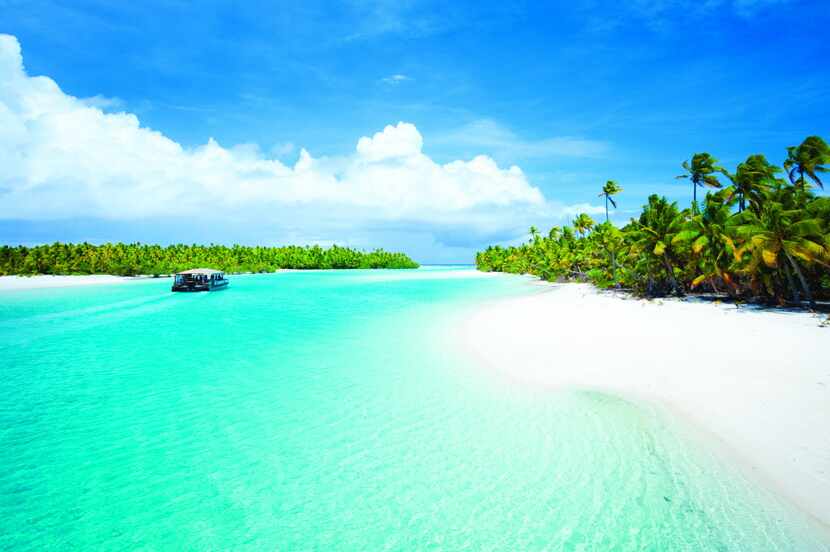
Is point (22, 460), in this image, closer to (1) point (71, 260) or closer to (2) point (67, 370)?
(2) point (67, 370)

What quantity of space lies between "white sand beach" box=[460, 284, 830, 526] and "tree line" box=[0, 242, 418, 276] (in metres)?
80.4

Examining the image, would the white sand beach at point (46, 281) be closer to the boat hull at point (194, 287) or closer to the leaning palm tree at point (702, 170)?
the boat hull at point (194, 287)

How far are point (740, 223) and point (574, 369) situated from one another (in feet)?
57.4

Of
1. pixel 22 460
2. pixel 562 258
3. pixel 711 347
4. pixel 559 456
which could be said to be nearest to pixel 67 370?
pixel 22 460

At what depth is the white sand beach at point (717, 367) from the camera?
659 centimetres

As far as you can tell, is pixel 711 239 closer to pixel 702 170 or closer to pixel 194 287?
pixel 702 170

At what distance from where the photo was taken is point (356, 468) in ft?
23.0

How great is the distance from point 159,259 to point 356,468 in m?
103

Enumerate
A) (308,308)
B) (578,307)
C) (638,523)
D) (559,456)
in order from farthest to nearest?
(308,308) < (578,307) < (559,456) < (638,523)

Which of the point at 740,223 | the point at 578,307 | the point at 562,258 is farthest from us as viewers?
the point at 562,258

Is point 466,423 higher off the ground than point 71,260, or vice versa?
point 71,260

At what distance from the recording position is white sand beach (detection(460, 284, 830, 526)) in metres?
6.59

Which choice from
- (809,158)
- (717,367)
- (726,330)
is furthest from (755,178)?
(717,367)

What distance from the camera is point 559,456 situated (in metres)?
7.13
